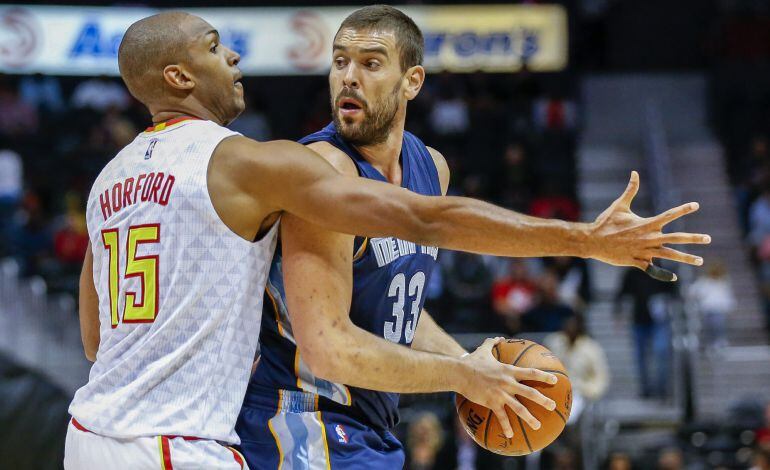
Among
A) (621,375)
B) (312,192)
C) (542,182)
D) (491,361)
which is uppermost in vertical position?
(312,192)

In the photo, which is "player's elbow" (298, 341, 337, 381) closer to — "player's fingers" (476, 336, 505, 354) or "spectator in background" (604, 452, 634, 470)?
"player's fingers" (476, 336, 505, 354)

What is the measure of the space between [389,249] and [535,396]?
0.81 m

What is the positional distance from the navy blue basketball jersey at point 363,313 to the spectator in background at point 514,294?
929cm

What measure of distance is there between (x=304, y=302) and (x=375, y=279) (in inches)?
16.4

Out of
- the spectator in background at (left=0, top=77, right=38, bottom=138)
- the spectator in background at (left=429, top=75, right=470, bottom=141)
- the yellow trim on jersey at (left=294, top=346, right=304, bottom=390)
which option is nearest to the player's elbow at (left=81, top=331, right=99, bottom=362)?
the yellow trim on jersey at (left=294, top=346, right=304, bottom=390)

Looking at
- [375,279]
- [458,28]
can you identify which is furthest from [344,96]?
[458,28]

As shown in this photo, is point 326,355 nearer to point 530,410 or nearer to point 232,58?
point 530,410

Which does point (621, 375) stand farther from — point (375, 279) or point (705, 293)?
point (375, 279)

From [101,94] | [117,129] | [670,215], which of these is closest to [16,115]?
[101,94]

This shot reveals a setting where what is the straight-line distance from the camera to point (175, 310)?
398 centimetres

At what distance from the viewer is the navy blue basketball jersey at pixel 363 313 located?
440 centimetres

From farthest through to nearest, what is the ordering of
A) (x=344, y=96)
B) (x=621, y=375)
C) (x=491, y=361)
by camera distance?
(x=621, y=375) < (x=344, y=96) < (x=491, y=361)

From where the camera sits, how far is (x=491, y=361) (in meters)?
4.30

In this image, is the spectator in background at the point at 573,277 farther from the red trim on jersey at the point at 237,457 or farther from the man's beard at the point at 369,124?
the red trim on jersey at the point at 237,457
